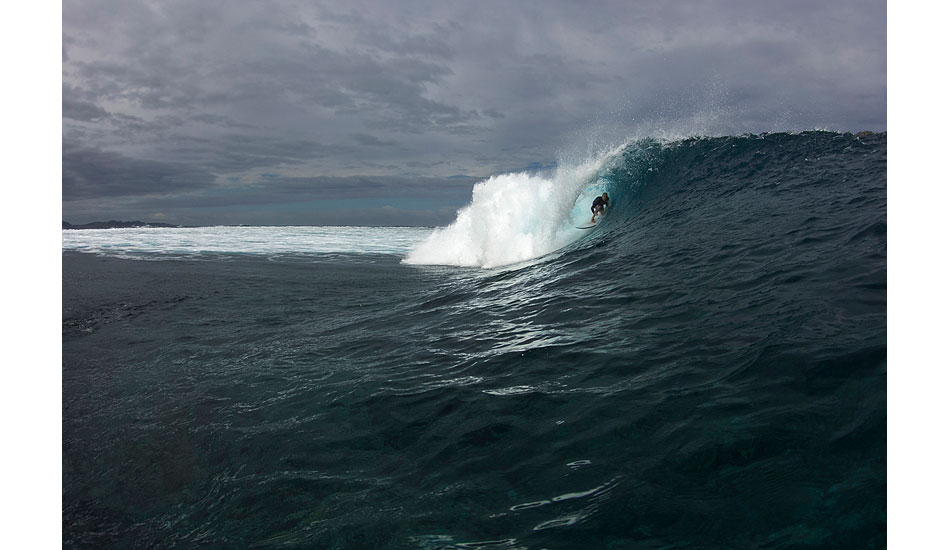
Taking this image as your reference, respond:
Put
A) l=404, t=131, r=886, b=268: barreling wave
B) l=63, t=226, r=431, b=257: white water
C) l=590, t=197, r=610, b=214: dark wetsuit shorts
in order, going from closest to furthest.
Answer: l=404, t=131, r=886, b=268: barreling wave, l=590, t=197, r=610, b=214: dark wetsuit shorts, l=63, t=226, r=431, b=257: white water

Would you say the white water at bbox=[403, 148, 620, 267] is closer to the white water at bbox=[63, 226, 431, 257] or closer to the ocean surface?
the ocean surface

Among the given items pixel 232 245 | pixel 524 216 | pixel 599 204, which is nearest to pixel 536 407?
pixel 599 204

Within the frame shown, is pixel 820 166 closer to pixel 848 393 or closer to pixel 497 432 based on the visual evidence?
pixel 848 393

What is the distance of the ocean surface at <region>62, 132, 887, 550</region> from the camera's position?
9.52 feet

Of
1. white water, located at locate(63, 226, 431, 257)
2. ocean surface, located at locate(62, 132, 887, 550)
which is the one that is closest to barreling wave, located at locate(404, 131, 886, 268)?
ocean surface, located at locate(62, 132, 887, 550)

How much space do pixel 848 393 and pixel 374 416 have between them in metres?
3.63

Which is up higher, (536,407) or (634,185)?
(634,185)

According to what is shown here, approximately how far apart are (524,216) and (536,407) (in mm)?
12678

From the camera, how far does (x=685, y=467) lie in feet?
10.3

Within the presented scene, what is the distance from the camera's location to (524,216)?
16.5 metres

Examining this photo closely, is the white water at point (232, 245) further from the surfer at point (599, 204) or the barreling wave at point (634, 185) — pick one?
the surfer at point (599, 204)

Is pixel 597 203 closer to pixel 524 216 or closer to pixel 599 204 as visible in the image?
pixel 599 204

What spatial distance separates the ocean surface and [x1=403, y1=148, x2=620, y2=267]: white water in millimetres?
5168

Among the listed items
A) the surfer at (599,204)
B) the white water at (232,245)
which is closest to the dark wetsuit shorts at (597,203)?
the surfer at (599,204)
